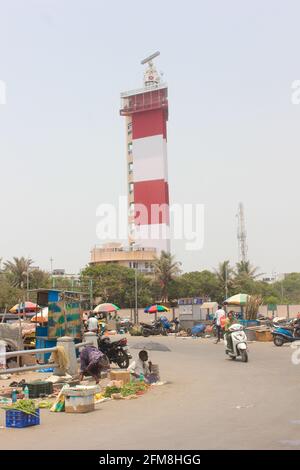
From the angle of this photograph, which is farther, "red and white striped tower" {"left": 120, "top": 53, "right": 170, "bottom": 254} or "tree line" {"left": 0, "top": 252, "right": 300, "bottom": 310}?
"red and white striped tower" {"left": 120, "top": 53, "right": 170, "bottom": 254}

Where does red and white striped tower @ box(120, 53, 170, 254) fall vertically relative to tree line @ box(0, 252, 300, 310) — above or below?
above

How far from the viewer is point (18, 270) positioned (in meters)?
73.5

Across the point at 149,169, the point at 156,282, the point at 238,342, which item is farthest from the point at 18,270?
the point at 238,342

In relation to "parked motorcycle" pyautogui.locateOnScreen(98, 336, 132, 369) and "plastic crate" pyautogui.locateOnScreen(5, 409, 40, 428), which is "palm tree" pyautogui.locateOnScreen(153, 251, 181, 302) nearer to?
"parked motorcycle" pyautogui.locateOnScreen(98, 336, 132, 369)

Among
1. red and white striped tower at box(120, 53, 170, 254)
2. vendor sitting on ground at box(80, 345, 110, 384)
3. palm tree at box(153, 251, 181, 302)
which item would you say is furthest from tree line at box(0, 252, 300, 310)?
vendor sitting on ground at box(80, 345, 110, 384)

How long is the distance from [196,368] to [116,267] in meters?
63.6

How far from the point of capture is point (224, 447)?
22.8ft

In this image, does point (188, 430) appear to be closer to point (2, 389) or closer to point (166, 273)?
point (2, 389)

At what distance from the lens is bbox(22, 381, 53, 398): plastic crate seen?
12133 mm

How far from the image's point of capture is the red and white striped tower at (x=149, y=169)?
9831cm

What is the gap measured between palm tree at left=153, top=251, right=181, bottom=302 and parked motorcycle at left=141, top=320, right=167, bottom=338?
38625 mm

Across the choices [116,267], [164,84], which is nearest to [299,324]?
[116,267]

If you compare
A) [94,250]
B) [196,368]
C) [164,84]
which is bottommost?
[196,368]

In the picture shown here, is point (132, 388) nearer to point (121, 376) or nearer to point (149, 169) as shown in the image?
point (121, 376)
